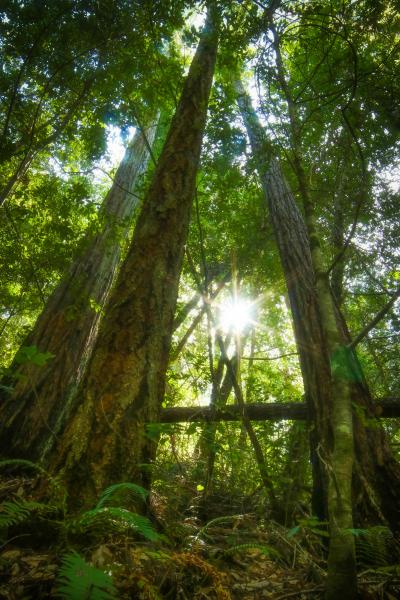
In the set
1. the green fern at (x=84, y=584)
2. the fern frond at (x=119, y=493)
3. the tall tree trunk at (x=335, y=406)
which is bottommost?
the green fern at (x=84, y=584)

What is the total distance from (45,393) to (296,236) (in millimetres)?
4247

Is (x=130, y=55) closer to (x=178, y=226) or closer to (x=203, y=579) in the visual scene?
(x=178, y=226)

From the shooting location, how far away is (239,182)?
227 inches

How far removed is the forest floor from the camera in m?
1.29

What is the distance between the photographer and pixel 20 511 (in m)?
1.56

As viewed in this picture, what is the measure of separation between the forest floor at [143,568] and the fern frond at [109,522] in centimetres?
2

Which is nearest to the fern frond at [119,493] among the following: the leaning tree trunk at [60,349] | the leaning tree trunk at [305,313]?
the leaning tree trunk at [60,349]

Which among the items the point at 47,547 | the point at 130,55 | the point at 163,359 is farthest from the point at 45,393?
the point at 130,55

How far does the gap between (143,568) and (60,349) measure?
148 inches

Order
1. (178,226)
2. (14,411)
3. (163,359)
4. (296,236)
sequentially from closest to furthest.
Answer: (163,359)
(178,226)
(14,411)
(296,236)

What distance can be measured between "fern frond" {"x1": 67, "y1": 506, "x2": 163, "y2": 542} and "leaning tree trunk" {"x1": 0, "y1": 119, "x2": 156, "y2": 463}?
5.15ft

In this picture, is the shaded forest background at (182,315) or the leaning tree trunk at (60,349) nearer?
the shaded forest background at (182,315)

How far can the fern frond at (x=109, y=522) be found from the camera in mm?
1368

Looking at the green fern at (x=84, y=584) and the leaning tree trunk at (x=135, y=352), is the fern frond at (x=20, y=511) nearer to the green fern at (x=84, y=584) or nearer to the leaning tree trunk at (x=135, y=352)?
the leaning tree trunk at (x=135, y=352)
